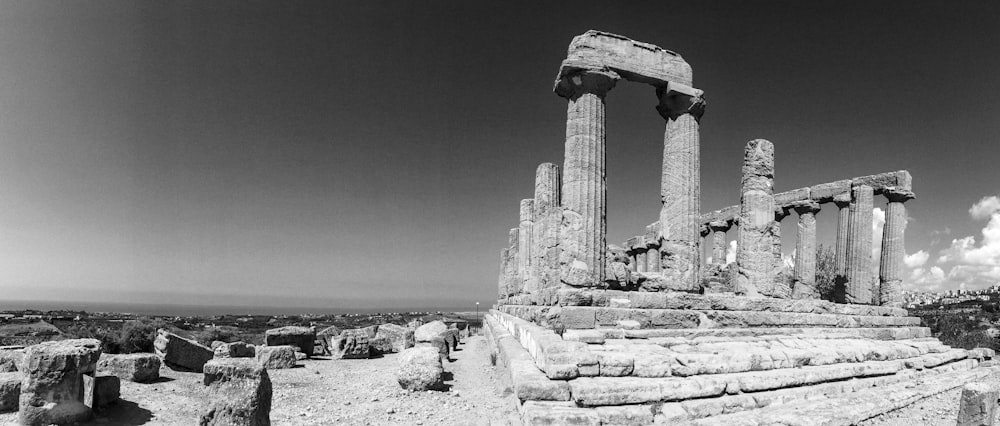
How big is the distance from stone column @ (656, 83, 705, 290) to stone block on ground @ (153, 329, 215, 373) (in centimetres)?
1051

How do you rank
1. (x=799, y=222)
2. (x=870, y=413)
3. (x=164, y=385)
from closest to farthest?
(x=870, y=413) < (x=164, y=385) < (x=799, y=222)

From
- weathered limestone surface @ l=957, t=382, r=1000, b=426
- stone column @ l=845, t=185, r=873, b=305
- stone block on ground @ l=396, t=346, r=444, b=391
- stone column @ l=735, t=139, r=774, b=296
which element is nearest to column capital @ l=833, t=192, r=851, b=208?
stone column @ l=845, t=185, r=873, b=305

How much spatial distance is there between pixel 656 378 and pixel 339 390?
5689mm

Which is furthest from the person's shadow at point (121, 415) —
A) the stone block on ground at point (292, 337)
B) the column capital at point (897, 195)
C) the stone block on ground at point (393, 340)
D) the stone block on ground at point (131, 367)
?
the column capital at point (897, 195)

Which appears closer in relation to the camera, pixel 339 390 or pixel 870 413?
pixel 870 413

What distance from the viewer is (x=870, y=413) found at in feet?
20.0

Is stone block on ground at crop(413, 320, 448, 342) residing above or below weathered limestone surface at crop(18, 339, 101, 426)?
below

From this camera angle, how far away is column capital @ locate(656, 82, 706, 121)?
459 inches

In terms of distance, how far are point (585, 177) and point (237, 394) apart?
25.3ft

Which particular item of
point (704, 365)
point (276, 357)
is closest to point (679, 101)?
point (704, 365)

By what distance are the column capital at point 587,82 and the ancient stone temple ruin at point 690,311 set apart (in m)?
0.03

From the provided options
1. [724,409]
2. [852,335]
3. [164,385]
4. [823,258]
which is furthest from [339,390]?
[823,258]

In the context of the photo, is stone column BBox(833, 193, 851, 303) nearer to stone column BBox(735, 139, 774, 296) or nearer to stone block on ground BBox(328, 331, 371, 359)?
stone column BBox(735, 139, 774, 296)

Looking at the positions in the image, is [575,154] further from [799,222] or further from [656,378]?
[799,222]
